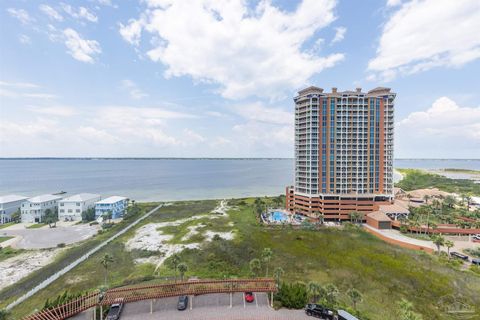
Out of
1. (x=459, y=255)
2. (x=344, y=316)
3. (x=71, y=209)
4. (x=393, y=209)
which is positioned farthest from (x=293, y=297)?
(x=71, y=209)

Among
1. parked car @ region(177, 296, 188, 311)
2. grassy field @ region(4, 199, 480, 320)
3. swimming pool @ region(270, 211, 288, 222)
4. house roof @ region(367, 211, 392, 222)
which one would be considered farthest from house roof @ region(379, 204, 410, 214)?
parked car @ region(177, 296, 188, 311)

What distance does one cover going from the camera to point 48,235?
63.9m

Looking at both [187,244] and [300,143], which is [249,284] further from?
[300,143]

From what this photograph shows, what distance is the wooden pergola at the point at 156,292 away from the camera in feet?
80.3

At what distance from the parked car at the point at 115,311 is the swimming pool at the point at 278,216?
56105 mm

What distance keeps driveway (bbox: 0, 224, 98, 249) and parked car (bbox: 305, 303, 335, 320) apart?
61.3 meters

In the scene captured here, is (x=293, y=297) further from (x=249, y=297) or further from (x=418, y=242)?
(x=418, y=242)

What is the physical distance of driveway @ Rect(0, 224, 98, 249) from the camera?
56.9 m

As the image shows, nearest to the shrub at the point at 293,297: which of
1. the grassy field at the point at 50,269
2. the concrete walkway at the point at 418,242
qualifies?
the grassy field at the point at 50,269

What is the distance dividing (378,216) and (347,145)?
2475 cm

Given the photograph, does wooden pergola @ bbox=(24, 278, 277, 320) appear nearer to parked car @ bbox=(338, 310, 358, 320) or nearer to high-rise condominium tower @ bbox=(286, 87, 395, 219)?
parked car @ bbox=(338, 310, 358, 320)

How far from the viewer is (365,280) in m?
38.5

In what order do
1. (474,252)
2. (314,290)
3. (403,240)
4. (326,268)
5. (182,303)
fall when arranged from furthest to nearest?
1. (403,240)
2. (474,252)
3. (326,268)
4. (314,290)
5. (182,303)

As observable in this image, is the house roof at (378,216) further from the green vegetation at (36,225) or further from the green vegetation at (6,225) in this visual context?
the green vegetation at (6,225)
